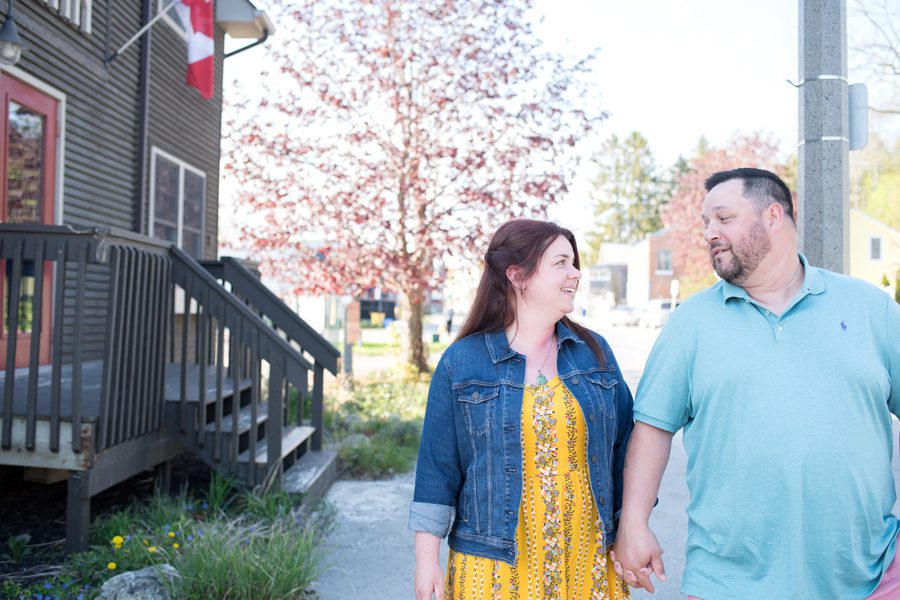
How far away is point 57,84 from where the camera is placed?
7.14 m

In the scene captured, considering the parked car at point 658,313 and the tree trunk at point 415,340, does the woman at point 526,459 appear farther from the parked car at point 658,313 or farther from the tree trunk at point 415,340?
the parked car at point 658,313

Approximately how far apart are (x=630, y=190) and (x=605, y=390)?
84972 mm

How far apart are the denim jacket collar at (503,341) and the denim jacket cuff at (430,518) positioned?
47 cm

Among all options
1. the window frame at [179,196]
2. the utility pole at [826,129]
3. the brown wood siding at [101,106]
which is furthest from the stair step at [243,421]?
the utility pole at [826,129]

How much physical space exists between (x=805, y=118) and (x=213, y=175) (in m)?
8.86

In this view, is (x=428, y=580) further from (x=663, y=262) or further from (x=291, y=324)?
(x=663, y=262)

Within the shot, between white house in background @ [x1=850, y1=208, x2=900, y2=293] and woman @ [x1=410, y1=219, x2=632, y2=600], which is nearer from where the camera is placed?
woman @ [x1=410, y1=219, x2=632, y2=600]

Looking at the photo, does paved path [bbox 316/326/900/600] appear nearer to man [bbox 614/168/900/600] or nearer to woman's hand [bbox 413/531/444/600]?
woman's hand [bbox 413/531/444/600]

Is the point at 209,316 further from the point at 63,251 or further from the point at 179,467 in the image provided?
the point at 179,467

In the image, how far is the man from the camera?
2.19 metres

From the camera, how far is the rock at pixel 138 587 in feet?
12.0

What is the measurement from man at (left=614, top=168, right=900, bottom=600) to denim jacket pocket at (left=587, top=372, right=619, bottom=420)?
4.0 inches

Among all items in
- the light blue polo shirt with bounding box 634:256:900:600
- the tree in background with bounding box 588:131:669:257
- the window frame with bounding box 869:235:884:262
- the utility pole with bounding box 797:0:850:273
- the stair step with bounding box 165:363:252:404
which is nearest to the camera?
the light blue polo shirt with bounding box 634:256:900:600

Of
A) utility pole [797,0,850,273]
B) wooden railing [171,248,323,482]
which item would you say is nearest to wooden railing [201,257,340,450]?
wooden railing [171,248,323,482]
